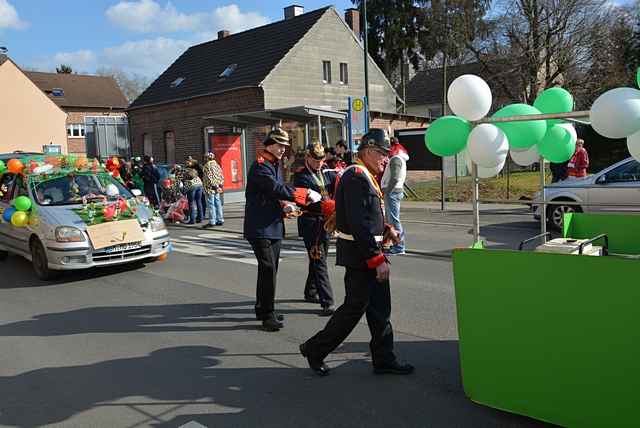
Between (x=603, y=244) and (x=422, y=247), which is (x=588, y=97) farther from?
(x=603, y=244)

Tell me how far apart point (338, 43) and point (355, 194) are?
28461 millimetres

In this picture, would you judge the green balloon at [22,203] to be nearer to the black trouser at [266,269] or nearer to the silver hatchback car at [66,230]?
the silver hatchback car at [66,230]

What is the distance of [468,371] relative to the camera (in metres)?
3.77

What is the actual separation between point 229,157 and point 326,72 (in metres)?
12.8

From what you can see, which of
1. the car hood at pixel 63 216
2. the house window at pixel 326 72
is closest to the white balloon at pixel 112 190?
the car hood at pixel 63 216

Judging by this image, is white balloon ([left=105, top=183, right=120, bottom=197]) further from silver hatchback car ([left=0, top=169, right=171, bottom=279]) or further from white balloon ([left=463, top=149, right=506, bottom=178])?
white balloon ([left=463, top=149, right=506, bottom=178])

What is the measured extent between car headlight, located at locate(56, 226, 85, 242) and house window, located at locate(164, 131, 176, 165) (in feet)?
76.8

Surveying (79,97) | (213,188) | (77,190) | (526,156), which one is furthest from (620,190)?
(79,97)

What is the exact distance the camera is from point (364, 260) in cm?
424

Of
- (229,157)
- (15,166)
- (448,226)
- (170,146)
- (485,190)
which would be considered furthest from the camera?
(170,146)

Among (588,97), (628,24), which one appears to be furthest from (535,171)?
(628,24)

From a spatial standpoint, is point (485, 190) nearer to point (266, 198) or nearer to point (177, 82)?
point (266, 198)

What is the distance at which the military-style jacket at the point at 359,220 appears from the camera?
4168mm

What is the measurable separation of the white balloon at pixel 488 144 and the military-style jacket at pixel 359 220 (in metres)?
0.82
